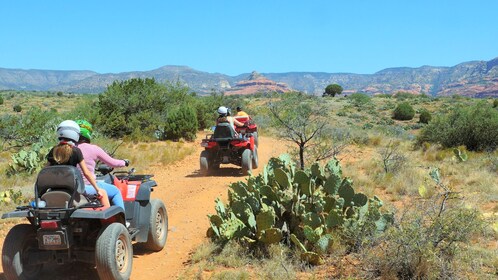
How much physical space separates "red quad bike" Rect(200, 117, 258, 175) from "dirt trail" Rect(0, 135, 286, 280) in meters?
0.34

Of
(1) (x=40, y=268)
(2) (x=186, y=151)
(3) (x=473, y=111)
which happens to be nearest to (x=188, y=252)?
(1) (x=40, y=268)

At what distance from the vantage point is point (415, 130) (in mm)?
30953

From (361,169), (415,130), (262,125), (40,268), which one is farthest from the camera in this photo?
(415,130)

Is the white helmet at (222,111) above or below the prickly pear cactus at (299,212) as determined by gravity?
above

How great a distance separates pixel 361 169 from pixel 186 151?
258 inches

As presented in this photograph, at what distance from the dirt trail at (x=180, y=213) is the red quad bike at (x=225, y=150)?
343mm

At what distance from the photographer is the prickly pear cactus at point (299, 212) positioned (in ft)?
17.9

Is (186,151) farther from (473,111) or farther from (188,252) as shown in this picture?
(473,111)

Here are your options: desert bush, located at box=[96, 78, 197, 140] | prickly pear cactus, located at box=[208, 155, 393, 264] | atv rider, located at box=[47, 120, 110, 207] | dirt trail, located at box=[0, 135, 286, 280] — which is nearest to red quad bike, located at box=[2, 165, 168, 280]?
atv rider, located at box=[47, 120, 110, 207]

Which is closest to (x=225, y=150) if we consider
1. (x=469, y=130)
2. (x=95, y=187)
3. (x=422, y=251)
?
(x=95, y=187)

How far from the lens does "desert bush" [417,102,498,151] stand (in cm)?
1486

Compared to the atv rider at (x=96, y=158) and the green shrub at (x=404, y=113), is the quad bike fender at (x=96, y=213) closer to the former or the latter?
the atv rider at (x=96, y=158)

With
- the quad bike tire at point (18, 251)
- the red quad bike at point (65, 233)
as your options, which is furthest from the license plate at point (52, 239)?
the quad bike tire at point (18, 251)

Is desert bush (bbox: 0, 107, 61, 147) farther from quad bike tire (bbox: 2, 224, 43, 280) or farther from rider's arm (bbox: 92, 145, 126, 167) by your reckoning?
quad bike tire (bbox: 2, 224, 43, 280)
